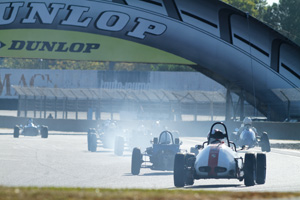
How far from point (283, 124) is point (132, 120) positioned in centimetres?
1175

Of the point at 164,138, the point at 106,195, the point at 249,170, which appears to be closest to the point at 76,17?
the point at 164,138

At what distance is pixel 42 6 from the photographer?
1618 inches

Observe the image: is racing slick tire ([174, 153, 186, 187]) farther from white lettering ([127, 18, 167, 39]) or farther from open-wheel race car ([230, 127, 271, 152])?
white lettering ([127, 18, 167, 39])

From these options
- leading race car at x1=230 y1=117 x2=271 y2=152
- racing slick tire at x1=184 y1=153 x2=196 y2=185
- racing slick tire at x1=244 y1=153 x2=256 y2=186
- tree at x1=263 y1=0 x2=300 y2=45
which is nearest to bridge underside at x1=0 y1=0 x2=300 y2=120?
leading race car at x1=230 y1=117 x2=271 y2=152

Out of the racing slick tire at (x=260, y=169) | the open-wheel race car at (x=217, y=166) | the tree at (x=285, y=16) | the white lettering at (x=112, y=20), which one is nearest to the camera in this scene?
the open-wheel race car at (x=217, y=166)

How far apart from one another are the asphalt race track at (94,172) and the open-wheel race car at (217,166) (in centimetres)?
24

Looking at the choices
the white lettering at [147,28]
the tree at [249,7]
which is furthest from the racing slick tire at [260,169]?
the tree at [249,7]

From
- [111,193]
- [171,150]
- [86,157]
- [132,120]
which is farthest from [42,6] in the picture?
[111,193]

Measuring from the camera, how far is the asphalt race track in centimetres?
1566

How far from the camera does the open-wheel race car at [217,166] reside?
15.3 meters

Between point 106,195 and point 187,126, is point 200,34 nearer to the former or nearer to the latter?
point 187,126

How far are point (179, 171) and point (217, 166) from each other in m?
0.84

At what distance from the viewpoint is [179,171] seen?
15453 mm

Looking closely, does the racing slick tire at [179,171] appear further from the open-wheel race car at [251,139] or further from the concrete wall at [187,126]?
the concrete wall at [187,126]
